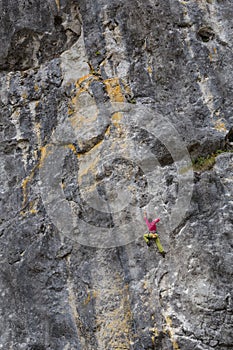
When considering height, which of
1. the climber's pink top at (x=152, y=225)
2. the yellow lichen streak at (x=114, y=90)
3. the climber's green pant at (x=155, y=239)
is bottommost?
the climber's green pant at (x=155, y=239)

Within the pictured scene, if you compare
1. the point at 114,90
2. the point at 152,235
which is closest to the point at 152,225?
the point at 152,235

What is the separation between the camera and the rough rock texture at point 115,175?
540 cm

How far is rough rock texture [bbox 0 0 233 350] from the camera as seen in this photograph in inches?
213

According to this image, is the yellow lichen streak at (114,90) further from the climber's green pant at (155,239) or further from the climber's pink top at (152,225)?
the climber's green pant at (155,239)

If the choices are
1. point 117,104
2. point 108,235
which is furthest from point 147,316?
point 117,104

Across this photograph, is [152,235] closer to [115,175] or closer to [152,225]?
[152,225]

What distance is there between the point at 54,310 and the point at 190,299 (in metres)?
1.54

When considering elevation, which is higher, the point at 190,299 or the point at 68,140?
the point at 68,140

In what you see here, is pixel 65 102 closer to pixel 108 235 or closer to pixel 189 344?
pixel 108 235

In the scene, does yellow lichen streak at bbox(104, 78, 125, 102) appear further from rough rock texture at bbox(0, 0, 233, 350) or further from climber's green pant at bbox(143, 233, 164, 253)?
climber's green pant at bbox(143, 233, 164, 253)

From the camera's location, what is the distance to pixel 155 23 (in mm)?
6629

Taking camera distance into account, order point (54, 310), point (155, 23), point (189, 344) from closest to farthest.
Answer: point (189, 344), point (54, 310), point (155, 23)

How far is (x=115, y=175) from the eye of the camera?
5.95 meters

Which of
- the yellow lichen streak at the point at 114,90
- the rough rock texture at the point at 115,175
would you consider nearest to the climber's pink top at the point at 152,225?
the rough rock texture at the point at 115,175
